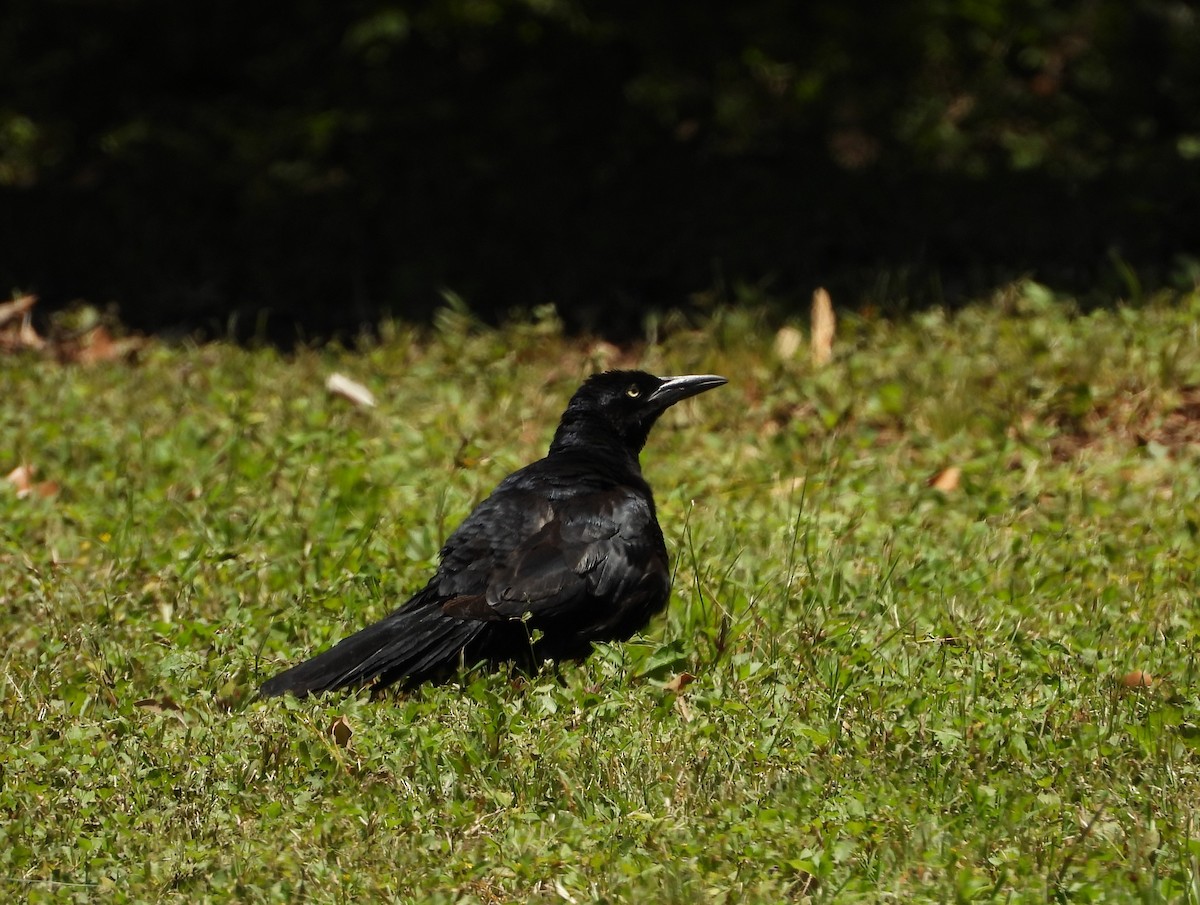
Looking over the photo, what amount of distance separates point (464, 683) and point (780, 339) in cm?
371

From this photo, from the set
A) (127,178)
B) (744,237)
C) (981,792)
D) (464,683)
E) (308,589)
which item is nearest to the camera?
(981,792)

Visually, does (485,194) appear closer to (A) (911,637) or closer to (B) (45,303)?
(B) (45,303)

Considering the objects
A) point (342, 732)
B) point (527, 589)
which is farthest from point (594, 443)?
point (342, 732)

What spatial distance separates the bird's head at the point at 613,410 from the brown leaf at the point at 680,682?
4.07ft

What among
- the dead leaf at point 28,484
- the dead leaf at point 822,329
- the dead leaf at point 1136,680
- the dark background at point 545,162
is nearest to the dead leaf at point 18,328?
the dark background at point 545,162

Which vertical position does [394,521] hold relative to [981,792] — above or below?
below

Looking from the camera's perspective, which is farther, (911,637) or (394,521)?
(394,521)

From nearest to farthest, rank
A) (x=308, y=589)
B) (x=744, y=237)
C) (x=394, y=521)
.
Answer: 1. (x=308, y=589)
2. (x=394, y=521)
3. (x=744, y=237)

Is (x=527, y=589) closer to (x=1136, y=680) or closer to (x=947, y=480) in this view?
(x=1136, y=680)

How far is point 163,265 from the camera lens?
988cm

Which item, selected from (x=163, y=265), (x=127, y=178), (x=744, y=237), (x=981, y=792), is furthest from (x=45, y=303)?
(x=981, y=792)

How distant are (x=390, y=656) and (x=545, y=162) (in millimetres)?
5799

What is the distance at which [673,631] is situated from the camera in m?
5.27

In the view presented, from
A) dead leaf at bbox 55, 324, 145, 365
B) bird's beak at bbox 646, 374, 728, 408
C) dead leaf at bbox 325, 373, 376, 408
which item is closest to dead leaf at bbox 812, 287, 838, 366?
bird's beak at bbox 646, 374, 728, 408
